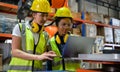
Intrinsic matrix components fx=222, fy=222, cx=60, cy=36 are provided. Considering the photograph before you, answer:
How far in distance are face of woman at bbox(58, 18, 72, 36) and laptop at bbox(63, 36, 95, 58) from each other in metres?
0.49

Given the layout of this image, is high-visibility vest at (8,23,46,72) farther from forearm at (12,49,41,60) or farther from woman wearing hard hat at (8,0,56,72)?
forearm at (12,49,41,60)

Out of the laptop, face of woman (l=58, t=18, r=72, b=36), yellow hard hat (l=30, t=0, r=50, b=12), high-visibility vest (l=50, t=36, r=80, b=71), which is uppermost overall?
yellow hard hat (l=30, t=0, r=50, b=12)

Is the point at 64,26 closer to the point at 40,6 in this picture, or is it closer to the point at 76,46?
the point at 40,6

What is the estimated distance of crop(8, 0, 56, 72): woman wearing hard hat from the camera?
80.3 inches

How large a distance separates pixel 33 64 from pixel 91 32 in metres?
3.49

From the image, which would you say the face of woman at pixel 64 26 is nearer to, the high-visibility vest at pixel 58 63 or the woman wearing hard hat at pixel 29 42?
the high-visibility vest at pixel 58 63

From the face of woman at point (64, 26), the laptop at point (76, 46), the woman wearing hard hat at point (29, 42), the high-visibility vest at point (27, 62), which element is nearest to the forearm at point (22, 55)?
the woman wearing hard hat at point (29, 42)

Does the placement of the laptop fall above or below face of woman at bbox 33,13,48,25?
below

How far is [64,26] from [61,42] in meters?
0.18

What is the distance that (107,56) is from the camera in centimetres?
133

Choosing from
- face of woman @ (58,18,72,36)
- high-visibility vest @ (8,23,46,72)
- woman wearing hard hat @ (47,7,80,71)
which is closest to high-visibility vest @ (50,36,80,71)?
woman wearing hard hat @ (47,7,80,71)

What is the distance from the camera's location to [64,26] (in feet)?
8.08

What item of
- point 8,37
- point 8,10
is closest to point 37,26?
point 8,37

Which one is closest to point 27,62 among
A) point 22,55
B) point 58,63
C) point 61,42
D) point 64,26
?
point 22,55
